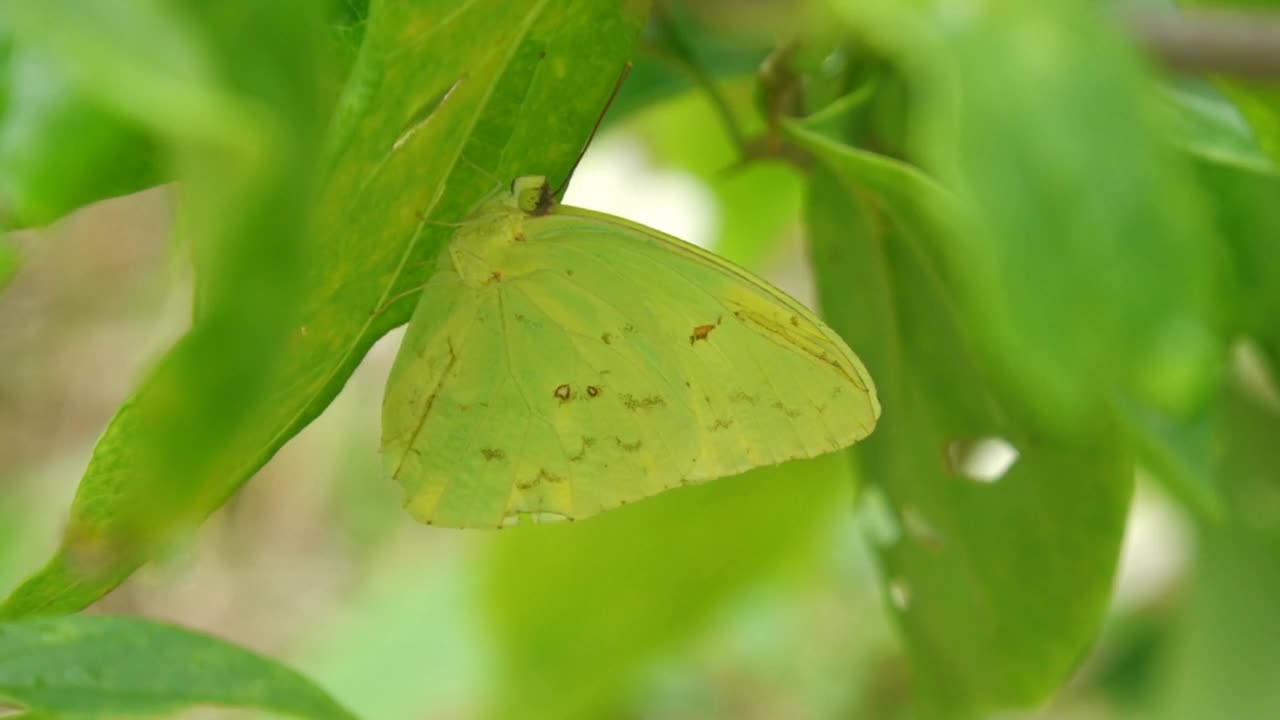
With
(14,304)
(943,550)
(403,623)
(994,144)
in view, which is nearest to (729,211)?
(943,550)

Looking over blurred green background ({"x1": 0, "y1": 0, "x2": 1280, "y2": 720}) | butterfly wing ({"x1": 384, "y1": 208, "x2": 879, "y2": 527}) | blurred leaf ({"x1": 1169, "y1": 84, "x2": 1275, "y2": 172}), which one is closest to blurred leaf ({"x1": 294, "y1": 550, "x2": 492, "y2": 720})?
blurred green background ({"x1": 0, "y1": 0, "x2": 1280, "y2": 720})

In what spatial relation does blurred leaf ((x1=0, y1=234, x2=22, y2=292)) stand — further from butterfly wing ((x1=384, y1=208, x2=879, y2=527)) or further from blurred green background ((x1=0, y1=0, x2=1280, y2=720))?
butterfly wing ((x1=384, y1=208, x2=879, y2=527))

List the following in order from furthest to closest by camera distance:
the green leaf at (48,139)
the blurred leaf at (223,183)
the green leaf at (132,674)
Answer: the green leaf at (132,674) → the green leaf at (48,139) → the blurred leaf at (223,183)

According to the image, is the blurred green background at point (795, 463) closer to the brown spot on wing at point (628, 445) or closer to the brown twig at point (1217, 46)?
the brown twig at point (1217, 46)

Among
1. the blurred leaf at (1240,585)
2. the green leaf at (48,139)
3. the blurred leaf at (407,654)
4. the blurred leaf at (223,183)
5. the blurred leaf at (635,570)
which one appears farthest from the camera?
the blurred leaf at (407,654)

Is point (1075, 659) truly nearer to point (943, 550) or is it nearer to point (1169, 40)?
point (943, 550)

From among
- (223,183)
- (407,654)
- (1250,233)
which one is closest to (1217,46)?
(223,183)

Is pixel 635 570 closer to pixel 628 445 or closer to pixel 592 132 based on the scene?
pixel 628 445

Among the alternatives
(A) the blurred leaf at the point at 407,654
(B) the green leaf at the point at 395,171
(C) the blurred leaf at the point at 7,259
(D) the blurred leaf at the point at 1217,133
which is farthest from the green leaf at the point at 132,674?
(A) the blurred leaf at the point at 407,654
